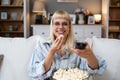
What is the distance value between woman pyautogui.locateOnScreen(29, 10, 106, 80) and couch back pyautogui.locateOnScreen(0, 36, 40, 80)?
28 cm

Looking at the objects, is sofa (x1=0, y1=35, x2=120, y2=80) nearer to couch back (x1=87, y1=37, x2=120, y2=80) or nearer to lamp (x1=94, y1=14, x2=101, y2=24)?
couch back (x1=87, y1=37, x2=120, y2=80)

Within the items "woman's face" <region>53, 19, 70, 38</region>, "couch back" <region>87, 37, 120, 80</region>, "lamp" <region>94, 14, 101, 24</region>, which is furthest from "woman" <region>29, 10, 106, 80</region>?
"lamp" <region>94, 14, 101, 24</region>

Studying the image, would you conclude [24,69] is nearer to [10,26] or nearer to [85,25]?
[85,25]

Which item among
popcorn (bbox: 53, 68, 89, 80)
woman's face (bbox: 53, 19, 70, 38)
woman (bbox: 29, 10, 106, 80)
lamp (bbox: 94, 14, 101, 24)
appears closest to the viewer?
popcorn (bbox: 53, 68, 89, 80)

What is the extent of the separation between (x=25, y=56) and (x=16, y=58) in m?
0.08

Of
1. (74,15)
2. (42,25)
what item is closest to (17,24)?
(42,25)

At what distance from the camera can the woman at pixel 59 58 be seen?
167 centimetres

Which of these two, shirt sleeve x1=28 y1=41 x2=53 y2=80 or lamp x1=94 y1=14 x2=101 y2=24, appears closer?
shirt sleeve x1=28 y1=41 x2=53 y2=80

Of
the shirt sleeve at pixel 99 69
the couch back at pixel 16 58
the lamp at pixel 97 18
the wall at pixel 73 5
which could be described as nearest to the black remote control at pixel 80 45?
the shirt sleeve at pixel 99 69

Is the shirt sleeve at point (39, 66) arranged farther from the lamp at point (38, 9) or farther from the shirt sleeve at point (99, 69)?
the lamp at point (38, 9)

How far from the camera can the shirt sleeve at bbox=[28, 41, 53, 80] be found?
167cm

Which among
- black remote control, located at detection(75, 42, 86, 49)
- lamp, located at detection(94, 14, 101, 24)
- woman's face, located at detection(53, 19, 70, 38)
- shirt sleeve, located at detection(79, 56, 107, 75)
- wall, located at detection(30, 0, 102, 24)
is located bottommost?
shirt sleeve, located at detection(79, 56, 107, 75)

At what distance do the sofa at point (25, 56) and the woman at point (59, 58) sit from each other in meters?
0.27

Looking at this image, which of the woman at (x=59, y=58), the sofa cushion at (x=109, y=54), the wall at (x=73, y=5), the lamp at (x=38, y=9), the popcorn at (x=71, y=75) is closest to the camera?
the popcorn at (x=71, y=75)
